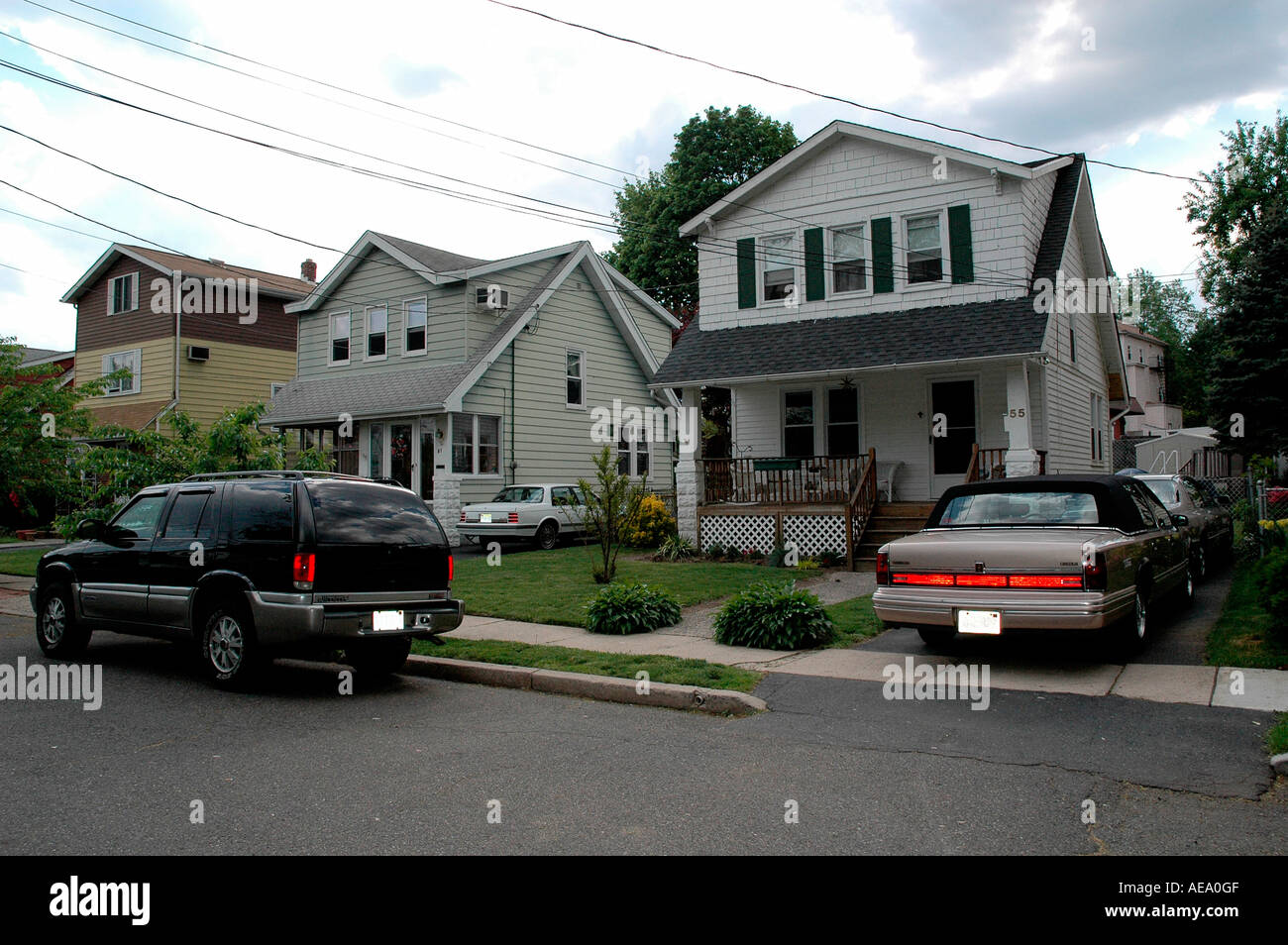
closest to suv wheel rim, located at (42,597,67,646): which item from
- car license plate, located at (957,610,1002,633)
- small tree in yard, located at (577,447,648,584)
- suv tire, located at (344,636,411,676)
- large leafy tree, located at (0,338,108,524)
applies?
suv tire, located at (344,636,411,676)

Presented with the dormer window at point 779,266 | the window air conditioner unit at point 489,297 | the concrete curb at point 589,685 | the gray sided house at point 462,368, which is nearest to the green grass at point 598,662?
the concrete curb at point 589,685

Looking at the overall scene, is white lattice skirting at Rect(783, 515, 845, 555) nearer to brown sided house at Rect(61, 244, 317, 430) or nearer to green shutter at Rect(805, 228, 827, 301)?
green shutter at Rect(805, 228, 827, 301)

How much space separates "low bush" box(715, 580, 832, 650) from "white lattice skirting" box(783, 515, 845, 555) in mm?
6819

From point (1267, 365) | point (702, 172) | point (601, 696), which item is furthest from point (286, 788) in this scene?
point (702, 172)

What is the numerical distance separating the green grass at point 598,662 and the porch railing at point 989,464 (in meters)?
8.44

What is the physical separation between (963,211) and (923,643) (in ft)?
33.3

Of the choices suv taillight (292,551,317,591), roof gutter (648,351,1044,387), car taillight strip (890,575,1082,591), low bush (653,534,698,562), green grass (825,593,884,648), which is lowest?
green grass (825,593,884,648)

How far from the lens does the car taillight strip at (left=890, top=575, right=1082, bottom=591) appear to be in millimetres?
7297

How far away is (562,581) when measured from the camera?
45.6 ft

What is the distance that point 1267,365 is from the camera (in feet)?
68.5

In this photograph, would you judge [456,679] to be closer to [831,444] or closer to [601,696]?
[601,696]

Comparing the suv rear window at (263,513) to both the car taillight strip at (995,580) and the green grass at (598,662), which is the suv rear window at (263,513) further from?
the car taillight strip at (995,580)

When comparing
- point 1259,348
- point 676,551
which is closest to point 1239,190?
point 1259,348

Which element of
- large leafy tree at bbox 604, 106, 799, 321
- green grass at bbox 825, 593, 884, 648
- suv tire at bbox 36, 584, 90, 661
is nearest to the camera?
suv tire at bbox 36, 584, 90, 661
